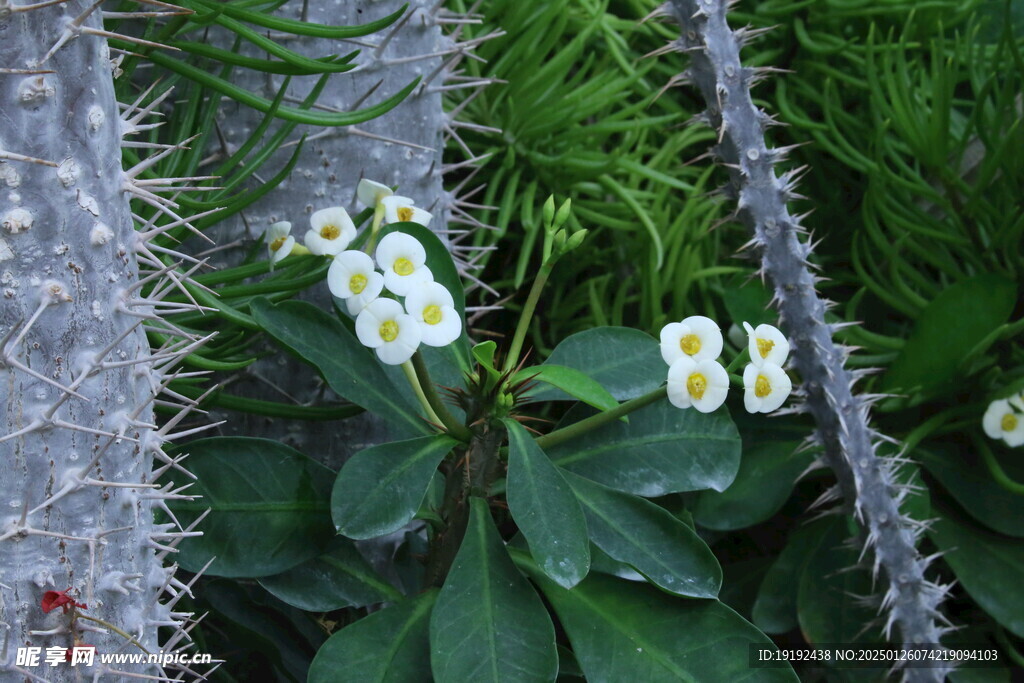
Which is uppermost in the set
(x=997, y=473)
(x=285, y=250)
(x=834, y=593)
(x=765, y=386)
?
(x=285, y=250)

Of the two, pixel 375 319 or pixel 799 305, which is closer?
pixel 375 319

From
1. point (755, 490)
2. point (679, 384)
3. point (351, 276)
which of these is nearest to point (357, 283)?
point (351, 276)

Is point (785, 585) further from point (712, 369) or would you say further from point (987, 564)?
point (712, 369)

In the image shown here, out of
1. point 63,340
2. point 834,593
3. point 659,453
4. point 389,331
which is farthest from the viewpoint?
point 834,593

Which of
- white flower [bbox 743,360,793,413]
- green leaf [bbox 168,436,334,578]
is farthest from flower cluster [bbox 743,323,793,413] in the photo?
green leaf [bbox 168,436,334,578]

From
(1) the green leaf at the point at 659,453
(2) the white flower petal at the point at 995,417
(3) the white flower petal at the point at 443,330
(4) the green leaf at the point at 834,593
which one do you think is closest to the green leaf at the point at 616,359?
(1) the green leaf at the point at 659,453

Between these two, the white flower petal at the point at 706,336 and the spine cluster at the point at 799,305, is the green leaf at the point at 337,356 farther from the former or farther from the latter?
the spine cluster at the point at 799,305

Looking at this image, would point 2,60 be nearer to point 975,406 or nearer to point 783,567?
point 783,567

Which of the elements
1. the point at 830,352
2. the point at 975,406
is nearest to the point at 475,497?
the point at 830,352
